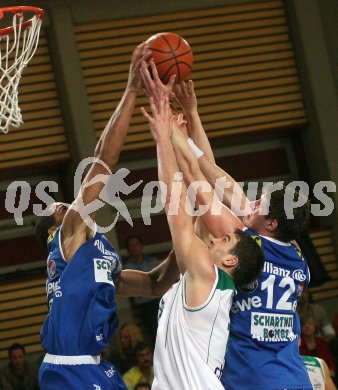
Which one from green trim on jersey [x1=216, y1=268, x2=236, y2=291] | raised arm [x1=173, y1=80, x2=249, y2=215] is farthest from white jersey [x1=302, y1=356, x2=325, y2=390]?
green trim on jersey [x1=216, y1=268, x2=236, y2=291]

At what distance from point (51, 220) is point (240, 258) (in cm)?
176

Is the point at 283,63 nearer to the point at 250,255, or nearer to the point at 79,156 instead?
the point at 79,156

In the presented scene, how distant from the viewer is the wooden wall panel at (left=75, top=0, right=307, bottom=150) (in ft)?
41.4

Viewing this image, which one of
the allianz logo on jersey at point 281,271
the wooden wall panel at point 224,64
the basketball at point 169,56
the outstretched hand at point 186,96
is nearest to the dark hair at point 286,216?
the allianz logo on jersey at point 281,271

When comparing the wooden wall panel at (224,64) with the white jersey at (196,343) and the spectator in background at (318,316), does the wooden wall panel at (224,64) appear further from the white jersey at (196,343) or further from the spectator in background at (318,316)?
the white jersey at (196,343)

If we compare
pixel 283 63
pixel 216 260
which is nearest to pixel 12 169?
pixel 283 63

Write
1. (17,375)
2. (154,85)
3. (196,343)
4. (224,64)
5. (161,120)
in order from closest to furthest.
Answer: (196,343) < (161,120) < (154,85) < (17,375) < (224,64)

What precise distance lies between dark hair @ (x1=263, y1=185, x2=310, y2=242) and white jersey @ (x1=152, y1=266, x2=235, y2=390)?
0.78 meters

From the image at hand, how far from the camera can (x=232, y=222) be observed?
220 inches

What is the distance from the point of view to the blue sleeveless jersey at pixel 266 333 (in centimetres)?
550

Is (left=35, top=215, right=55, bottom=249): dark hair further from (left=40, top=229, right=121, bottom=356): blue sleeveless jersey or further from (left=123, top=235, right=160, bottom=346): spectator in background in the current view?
(left=123, top=235, right=160, bottom=346): spectator in background

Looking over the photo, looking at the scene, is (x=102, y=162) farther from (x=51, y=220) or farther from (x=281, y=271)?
(x=281, y=271)

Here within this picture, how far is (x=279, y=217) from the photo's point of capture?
566cm

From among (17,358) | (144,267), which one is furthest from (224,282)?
(144,267)
